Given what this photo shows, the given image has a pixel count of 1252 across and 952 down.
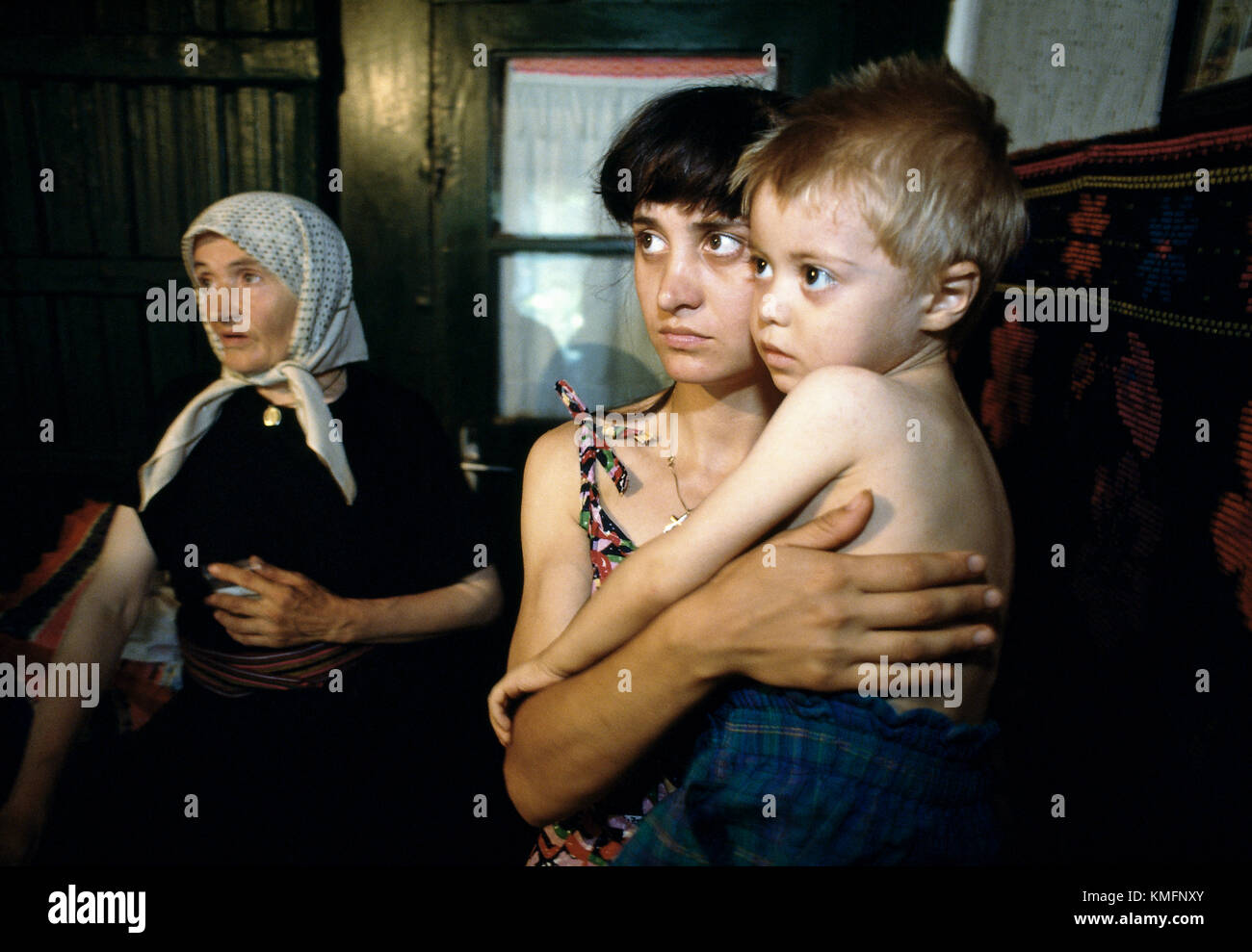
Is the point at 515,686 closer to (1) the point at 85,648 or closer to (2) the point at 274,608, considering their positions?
(2) the point at 274,608

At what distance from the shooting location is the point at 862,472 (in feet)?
3.14

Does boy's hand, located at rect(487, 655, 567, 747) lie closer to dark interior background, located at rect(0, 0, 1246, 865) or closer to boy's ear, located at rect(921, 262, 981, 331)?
boy's ear, located at rect(921, 262, 981, 331)

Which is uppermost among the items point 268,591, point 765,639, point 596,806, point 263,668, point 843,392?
point 843,392

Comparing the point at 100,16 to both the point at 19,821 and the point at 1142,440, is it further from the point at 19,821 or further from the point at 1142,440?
the point at 1142,440

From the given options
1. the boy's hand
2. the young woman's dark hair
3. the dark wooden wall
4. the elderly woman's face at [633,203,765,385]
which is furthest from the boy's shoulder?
the dark wooden wall

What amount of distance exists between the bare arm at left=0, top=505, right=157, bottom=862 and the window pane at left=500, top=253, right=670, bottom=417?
1.41 m

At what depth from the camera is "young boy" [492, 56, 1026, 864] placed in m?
0.94

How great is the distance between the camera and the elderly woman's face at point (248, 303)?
5.81 feet

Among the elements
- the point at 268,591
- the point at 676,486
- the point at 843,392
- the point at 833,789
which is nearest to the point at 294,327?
the point at 268,591

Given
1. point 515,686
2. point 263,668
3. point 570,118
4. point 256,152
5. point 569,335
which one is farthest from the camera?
point 569,335

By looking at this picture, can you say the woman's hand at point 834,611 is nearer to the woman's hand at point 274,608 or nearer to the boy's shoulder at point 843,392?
the boy's shoulder at point 843,392

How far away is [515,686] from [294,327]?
1.17 meters

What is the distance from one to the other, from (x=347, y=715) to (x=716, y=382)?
1.25 meters

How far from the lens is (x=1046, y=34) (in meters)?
1.88
